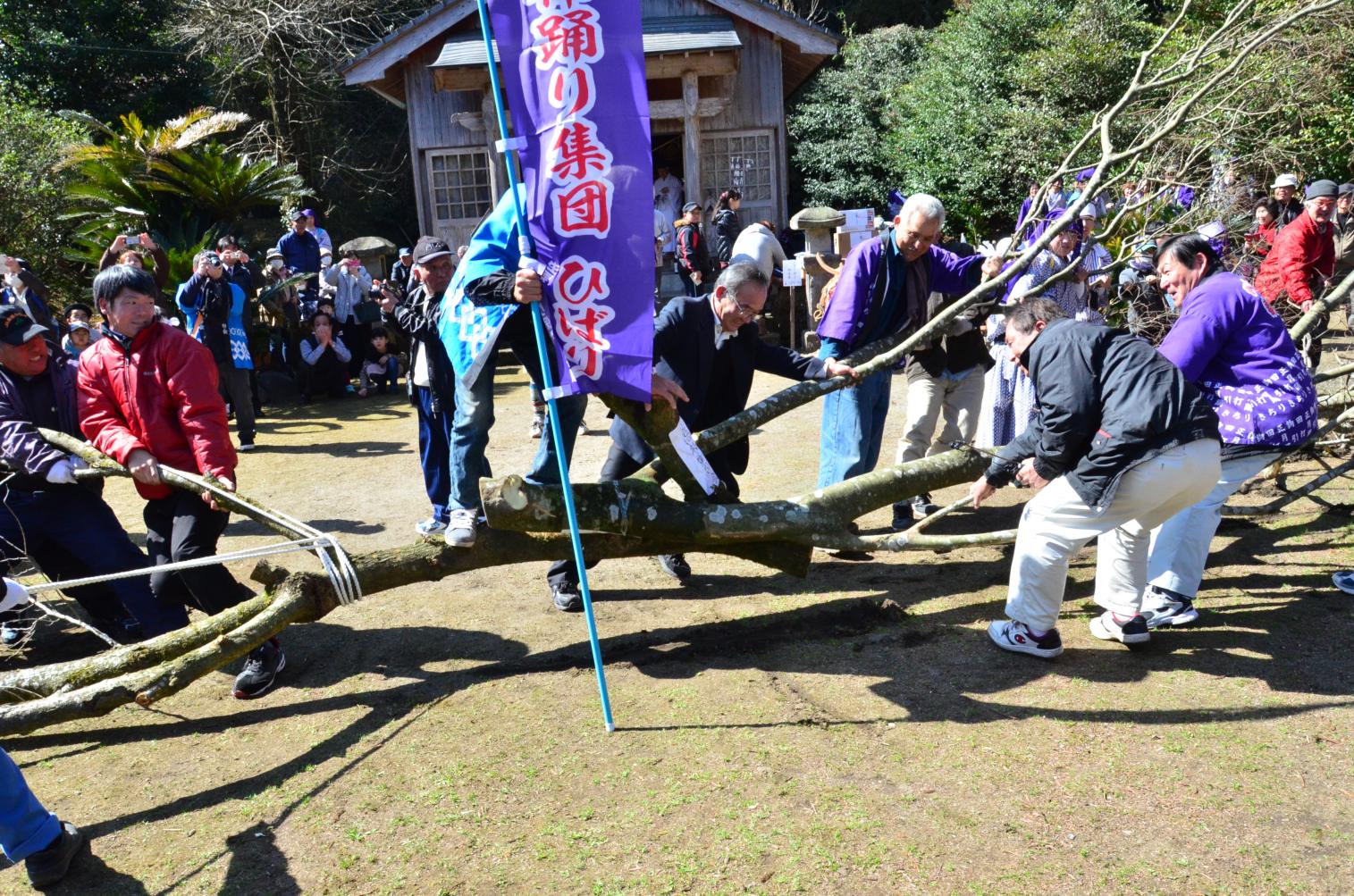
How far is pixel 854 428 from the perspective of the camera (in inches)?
241

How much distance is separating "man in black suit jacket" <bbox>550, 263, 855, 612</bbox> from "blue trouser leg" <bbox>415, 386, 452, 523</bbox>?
147cm

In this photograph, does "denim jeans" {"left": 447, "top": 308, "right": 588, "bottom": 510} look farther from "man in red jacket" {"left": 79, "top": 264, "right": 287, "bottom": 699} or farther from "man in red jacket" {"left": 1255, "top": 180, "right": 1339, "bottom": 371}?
"man in red jacket" {"left": 1255, "top": 180, "right": 1339, "bottom": 371}

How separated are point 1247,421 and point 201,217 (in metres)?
13.7

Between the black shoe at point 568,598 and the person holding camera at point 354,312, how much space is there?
27.3 ft

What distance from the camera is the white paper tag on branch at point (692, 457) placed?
4801 mm

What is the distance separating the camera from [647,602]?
18.0 ft

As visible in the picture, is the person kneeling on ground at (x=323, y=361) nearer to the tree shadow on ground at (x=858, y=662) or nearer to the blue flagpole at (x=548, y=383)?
the tree shadow on ground at (x=858, y=662)

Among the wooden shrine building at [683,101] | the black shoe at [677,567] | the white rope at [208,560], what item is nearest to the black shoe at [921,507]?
the black shoe at [677,567]

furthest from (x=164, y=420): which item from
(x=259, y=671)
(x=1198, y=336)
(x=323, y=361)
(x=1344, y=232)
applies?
(x=1344, y=232)

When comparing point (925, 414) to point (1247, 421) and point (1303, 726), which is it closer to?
point (1247, 421)

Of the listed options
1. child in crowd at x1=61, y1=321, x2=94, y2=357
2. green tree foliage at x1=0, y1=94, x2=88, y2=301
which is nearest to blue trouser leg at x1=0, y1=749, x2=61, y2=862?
child in crowd at x1=61, y1=321, x2=94, y2=357

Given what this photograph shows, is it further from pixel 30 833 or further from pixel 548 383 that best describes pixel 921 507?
pixel 30 833

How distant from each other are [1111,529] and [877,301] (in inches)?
84.0

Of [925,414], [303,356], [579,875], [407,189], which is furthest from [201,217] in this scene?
[579,875]
